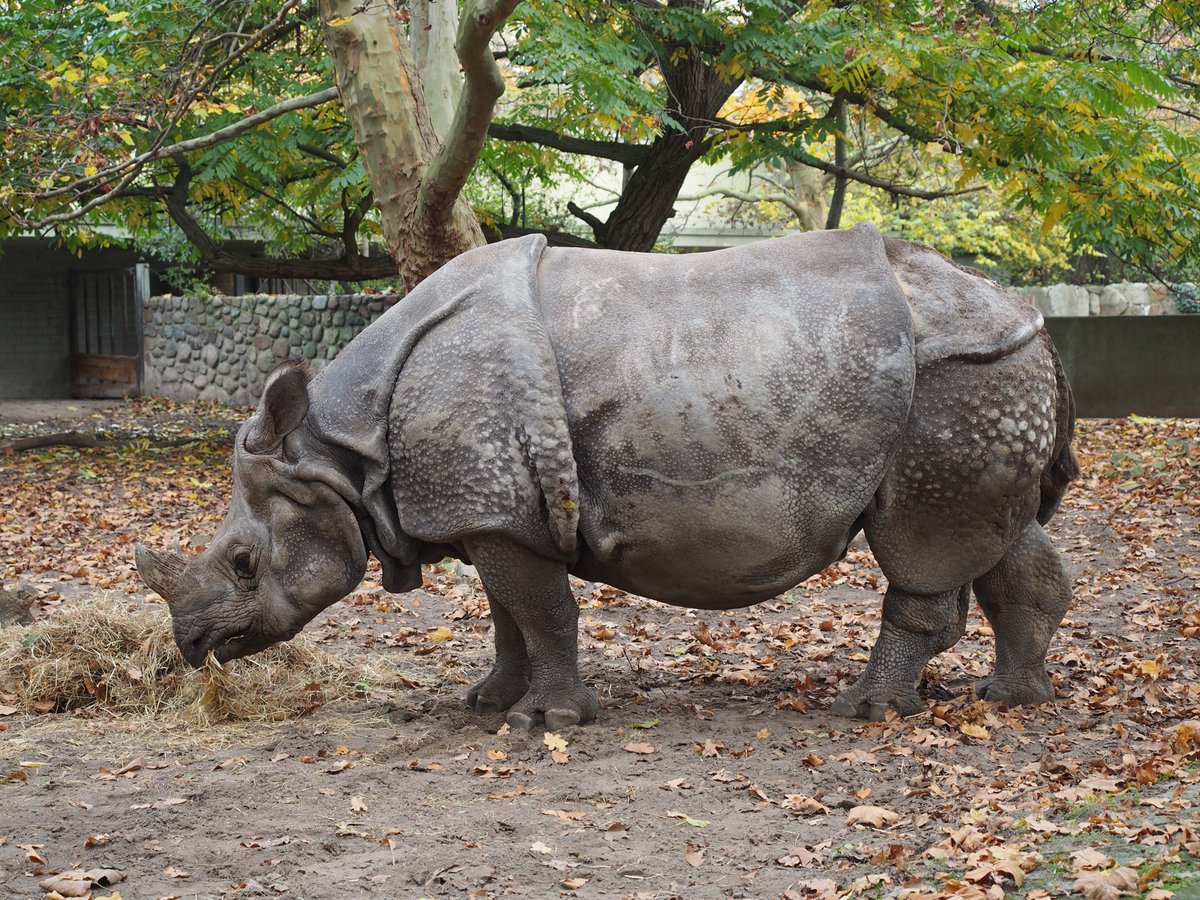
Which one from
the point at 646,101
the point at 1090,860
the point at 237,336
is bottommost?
the point at 1090,860

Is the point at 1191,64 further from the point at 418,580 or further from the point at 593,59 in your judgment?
the point at 418,580

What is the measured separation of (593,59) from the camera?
1029 centimetres

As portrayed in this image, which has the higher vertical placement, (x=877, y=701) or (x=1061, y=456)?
(x=1061, y=456)

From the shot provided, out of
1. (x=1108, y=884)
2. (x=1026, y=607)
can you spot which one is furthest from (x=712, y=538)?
(x=1108, y=884)

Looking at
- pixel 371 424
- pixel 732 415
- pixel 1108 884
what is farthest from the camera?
pixel 371 424

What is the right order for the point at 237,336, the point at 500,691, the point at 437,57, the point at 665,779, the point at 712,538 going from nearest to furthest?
the point at 665,779
the point at 712,538
the point at 500,691
the point at 437,57
the point at 237,336

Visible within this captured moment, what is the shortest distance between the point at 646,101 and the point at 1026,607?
5768 mm

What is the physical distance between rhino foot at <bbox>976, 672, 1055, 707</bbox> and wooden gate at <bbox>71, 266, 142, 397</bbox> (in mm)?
20654

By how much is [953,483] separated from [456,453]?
195 centimetres

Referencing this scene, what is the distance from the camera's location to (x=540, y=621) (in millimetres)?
5535

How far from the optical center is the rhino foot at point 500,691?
5977 mm

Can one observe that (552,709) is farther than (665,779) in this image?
Yes

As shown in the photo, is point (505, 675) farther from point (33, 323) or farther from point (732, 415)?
point (33, 323)

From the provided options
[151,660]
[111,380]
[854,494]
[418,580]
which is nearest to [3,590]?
[151,660]
